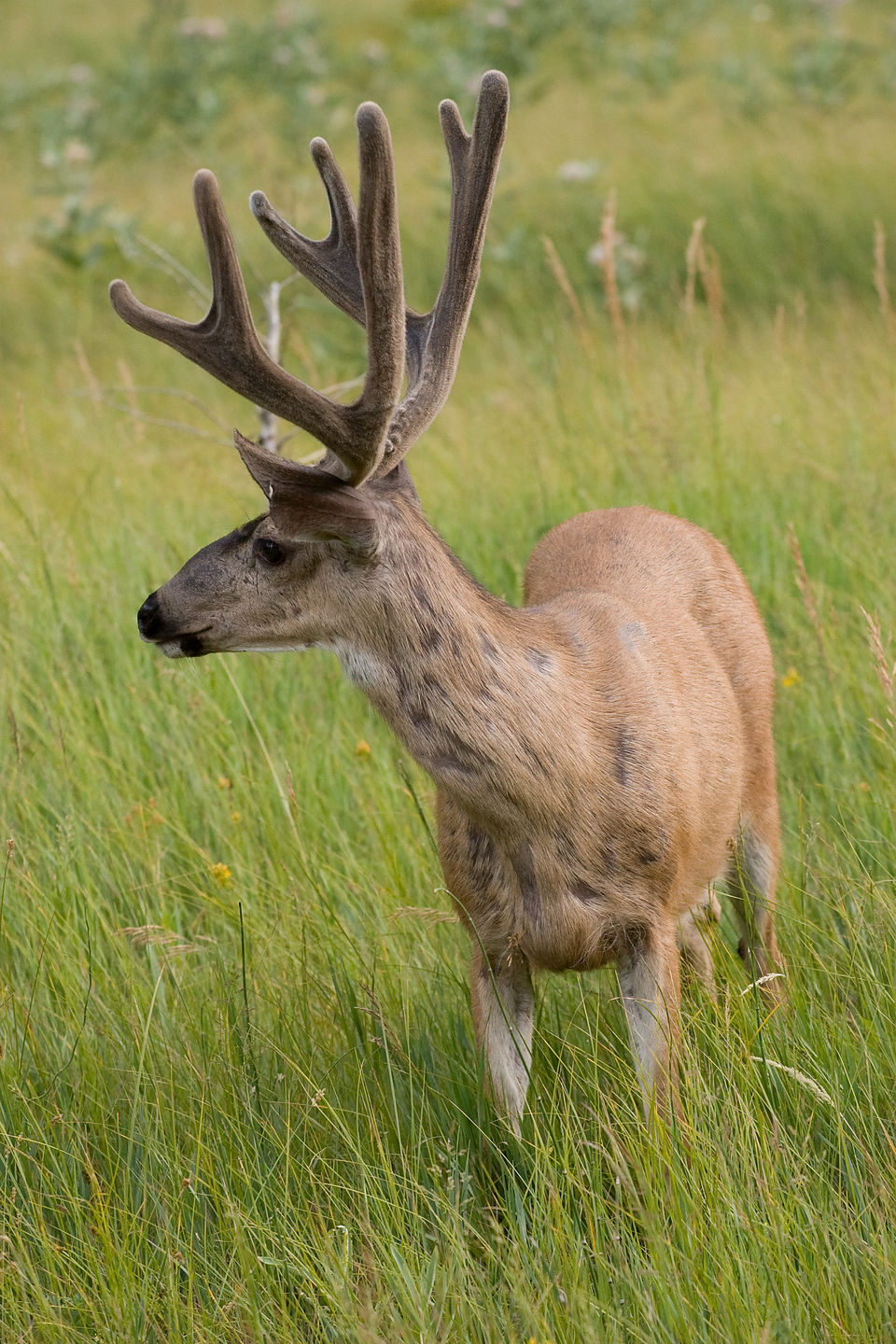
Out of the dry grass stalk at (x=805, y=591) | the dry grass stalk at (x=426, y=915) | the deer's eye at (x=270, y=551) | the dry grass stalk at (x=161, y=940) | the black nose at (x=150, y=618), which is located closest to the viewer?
the deer's eye at (x=270, y=551)

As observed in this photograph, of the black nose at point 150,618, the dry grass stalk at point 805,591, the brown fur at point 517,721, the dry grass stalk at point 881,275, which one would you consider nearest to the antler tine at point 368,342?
the brown fur at point 517,721

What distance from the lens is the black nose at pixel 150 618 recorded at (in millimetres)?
2740

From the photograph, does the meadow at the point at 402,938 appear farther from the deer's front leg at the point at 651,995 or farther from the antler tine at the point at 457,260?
the antler tine at the point at 457,260

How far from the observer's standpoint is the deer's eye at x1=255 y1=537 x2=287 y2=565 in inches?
→ 103

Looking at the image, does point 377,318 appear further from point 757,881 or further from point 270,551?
point 757,881

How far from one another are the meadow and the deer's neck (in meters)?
0.42

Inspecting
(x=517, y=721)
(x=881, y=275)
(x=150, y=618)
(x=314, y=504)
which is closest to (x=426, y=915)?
(x=517, y=721)

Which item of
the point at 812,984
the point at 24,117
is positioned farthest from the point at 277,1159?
the point at 24,117

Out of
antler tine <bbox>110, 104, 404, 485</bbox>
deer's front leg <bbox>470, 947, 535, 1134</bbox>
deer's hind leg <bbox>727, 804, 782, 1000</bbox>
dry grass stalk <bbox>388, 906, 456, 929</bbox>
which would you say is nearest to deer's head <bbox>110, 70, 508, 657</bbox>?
antler tine <bbox>110, 104, 404, 485</bbox>

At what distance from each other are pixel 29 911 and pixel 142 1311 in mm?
1321

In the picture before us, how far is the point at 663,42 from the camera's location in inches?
577

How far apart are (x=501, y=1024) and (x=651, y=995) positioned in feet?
0.97

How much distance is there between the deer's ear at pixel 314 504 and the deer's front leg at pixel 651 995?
913 millimetres

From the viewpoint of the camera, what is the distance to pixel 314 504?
249cm
